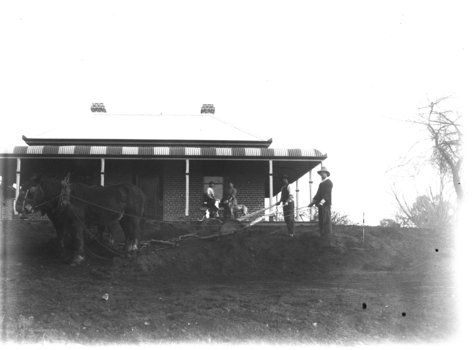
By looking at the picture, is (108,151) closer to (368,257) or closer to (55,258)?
(55,258)

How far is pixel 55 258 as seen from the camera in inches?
503

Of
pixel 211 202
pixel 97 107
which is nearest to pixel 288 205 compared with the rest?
pixel 211 202

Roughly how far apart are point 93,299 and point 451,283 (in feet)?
23.6

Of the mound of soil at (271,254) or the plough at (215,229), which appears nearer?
the mound of soil at (271,254)

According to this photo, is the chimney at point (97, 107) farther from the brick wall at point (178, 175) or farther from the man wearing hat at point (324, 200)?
the man wearing hat at point (324, 200)

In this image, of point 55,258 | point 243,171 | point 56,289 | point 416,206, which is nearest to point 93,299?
point 56,289

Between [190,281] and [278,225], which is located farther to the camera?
[278,225]

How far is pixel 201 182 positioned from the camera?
2156 centimetres

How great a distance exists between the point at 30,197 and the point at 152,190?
9.59m

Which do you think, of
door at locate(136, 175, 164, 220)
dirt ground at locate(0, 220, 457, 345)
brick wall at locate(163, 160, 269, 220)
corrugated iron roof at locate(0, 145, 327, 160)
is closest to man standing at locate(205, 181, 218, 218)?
dirt ground at locate(0, 220, 457, 345)

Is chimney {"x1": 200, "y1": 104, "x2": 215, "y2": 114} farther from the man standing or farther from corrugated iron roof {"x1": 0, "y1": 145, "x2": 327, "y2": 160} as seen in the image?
the man standing

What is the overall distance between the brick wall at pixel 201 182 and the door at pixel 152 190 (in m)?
0.29

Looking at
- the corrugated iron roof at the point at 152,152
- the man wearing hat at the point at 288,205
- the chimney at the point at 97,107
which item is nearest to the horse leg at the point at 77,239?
the man wearing hat at the point at 288,205

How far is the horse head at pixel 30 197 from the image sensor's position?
1194 centimetres
